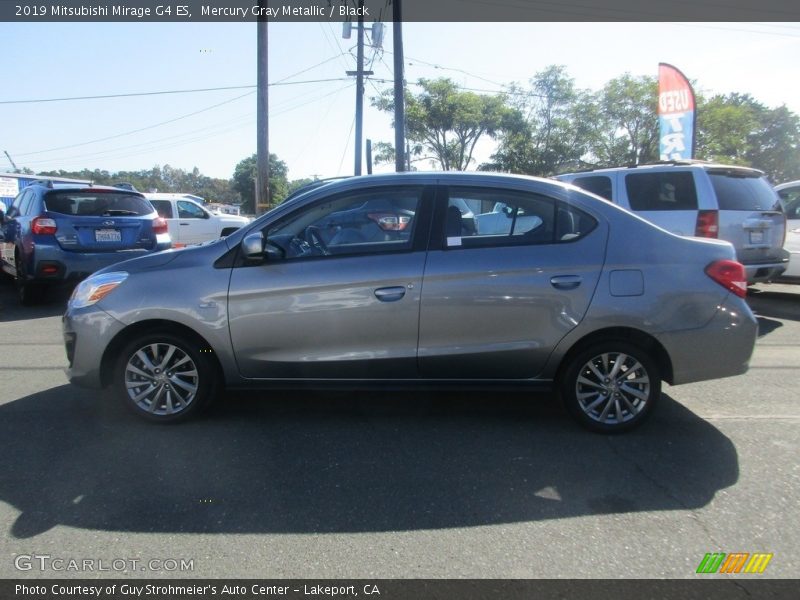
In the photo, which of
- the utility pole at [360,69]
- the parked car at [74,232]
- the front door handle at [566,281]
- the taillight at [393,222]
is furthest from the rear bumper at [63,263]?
the utility pole at [360,69]

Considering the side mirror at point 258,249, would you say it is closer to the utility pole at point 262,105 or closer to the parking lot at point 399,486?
the parking lot at point 399,486

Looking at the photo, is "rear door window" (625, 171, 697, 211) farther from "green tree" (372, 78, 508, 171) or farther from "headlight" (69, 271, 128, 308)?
"green tree" (372, 78, 508, 171)

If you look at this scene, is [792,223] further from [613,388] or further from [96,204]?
[96,204]

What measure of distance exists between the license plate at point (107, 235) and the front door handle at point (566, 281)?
7297mm

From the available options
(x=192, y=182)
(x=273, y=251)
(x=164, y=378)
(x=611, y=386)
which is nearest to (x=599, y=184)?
(x=611, y=386)

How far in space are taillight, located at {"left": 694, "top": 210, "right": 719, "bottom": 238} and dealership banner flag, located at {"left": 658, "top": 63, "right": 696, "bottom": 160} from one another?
10523 mm

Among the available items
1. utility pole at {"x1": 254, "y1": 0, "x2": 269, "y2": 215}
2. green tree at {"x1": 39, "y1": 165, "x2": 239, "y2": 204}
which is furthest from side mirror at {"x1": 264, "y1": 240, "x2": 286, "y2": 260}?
green tree at {"x1": 39, "y1": 165, "x2": 239, "y2": 204}

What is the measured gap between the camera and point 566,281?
399cm

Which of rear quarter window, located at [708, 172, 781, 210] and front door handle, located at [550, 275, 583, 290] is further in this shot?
rear quarter window, located at [708, 172, 781, 210]

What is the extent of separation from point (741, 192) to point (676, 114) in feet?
35.8

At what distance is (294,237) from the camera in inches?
168

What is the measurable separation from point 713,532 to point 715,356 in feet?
4.74

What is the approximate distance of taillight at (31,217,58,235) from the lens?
8.52m

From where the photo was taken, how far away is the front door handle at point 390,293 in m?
4.01
